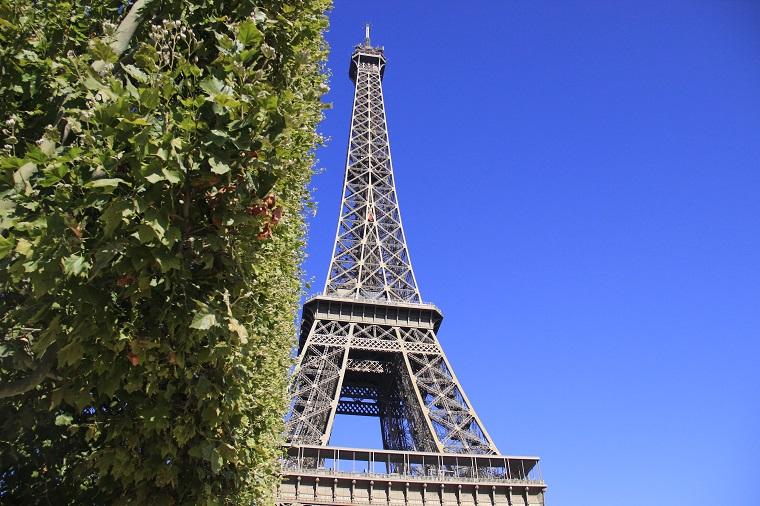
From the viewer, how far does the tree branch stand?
462cm

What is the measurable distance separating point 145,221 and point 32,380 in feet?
6.10

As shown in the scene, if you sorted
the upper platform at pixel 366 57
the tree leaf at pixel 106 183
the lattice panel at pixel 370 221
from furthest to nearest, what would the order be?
1. the upper platform at pixel 366 57
2. the lattice panel at pixel 370 221
3. the tree leaf at pixel 106 183

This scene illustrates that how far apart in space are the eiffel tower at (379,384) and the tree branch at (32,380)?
25164mm

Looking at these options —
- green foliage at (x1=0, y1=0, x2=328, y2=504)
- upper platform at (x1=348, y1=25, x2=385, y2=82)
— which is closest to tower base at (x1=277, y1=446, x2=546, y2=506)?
green foliage at (x1=0, y1=0, x2=328, y2=504)

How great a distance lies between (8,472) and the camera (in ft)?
27.8

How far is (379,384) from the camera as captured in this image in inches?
1784

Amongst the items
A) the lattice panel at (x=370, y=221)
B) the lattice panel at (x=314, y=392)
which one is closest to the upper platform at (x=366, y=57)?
the lattice panel at (x=370, y=221)

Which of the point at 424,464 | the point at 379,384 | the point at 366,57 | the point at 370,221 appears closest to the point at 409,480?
the point at 424,464

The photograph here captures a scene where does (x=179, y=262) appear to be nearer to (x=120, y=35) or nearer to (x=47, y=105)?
(x=120, y=35)

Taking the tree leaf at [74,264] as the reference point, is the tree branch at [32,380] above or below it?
below

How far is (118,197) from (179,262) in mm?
680

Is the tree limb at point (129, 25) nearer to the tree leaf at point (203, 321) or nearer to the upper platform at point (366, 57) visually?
the tree leaf at point (203, 321)

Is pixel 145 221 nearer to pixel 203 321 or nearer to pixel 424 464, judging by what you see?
pixel 203 321

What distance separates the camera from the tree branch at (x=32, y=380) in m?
4.62
